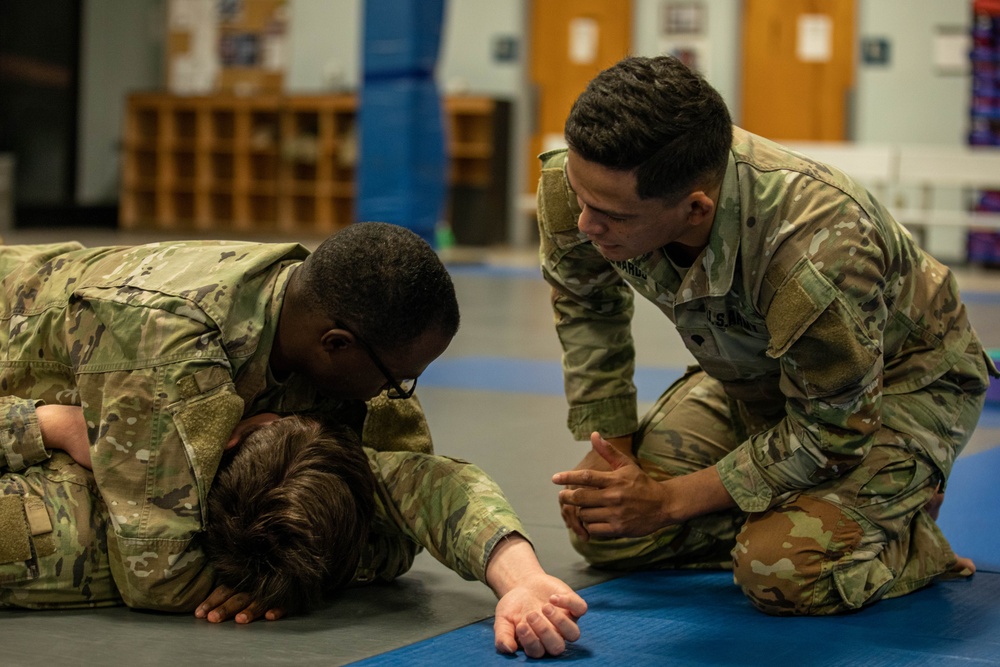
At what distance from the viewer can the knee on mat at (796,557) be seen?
2.28m

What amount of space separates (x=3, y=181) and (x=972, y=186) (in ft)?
31.6

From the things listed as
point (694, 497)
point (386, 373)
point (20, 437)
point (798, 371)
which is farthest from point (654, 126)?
point (20, 437)

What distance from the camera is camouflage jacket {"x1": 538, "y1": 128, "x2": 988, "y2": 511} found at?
7.11 feet

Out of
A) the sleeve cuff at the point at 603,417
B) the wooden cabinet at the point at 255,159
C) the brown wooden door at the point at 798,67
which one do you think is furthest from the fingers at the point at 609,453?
the wooden cabinet at the point at 255,159

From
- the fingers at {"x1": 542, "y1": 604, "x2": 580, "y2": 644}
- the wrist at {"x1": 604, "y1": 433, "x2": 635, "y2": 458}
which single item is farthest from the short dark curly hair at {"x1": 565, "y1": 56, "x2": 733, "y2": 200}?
the wrist at {"x1": 604, "y1": 433, "x2": 635, "y2": 458}

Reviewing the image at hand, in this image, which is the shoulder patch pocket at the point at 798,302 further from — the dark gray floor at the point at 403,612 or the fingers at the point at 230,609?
the fingers at the point at 230,609

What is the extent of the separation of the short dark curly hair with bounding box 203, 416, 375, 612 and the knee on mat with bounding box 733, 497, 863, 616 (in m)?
0.71

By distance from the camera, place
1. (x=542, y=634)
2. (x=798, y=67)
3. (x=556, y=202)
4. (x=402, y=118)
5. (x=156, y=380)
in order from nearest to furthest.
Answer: (x=542, y=634)
(x=156, y=380)
(x=556, y=202)
(x=402, y=118)
(x=798, y=67)

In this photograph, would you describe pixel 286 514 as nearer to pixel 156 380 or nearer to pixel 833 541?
pixel 156 380

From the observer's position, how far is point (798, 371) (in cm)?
222

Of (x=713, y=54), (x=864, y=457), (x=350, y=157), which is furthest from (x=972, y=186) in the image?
(x=864, y=457)

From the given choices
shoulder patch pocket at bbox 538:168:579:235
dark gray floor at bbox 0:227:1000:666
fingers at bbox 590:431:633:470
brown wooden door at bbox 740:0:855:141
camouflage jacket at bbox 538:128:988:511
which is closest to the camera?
dark gray floor at bbox 0:227:1000:666

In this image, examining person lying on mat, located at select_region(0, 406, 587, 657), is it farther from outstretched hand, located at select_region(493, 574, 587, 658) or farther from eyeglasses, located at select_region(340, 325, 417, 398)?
eyeglasses, located at select_region(340, 325, 417, 398)

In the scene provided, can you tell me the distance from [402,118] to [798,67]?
17.2 ft
